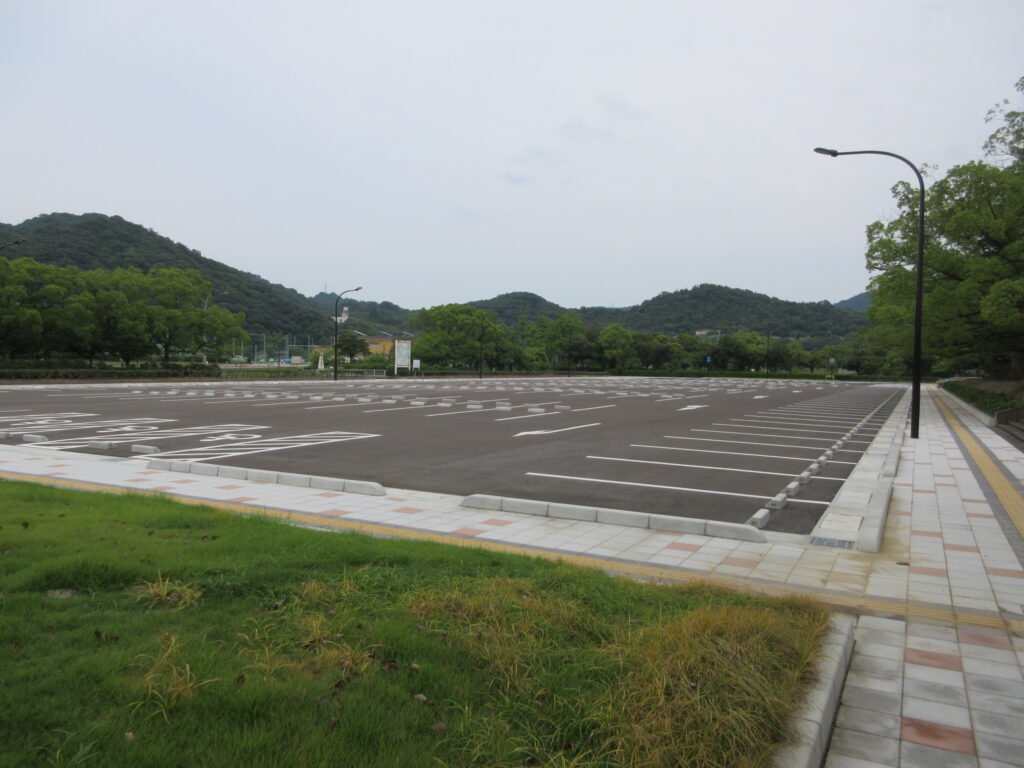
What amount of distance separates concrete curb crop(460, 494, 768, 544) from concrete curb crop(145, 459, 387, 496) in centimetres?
147

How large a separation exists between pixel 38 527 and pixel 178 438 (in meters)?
9.45

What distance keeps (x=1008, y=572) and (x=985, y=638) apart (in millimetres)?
1812

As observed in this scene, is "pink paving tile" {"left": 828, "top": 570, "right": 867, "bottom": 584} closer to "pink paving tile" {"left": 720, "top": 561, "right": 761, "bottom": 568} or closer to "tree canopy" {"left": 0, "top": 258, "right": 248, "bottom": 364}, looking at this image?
"pink paving tile" {"left": 720, "top": 561, "right": 761, "bottom": 568}

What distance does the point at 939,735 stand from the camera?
10.8ft

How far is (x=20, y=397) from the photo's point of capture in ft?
84.4

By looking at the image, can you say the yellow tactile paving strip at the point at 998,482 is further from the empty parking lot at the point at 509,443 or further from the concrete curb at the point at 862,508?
the empty parking lot at the point at 509,443

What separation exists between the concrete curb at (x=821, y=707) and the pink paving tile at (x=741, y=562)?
163cm

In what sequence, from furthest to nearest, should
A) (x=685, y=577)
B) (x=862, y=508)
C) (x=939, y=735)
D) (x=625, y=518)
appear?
1. (x=862, y=508)
2. (x=625, y=518)
3. (x=685, y=577)
4. (x=939, y=735)

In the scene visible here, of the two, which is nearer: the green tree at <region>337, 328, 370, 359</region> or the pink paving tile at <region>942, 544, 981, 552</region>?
the pink paving tile at <region>942, 544, 981, 552</region>

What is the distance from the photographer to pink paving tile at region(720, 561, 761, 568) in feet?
19.5

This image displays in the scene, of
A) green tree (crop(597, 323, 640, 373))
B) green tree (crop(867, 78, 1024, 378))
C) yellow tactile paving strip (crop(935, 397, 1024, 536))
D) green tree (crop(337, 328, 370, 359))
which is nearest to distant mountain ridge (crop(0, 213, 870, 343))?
green tree (crop(337, 328, 370, 359))

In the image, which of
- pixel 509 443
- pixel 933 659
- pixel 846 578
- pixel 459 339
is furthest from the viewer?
pixel 459 339

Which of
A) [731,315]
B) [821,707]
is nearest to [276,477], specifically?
[821,707]

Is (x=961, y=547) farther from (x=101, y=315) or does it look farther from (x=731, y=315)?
(x=731, y=315)
